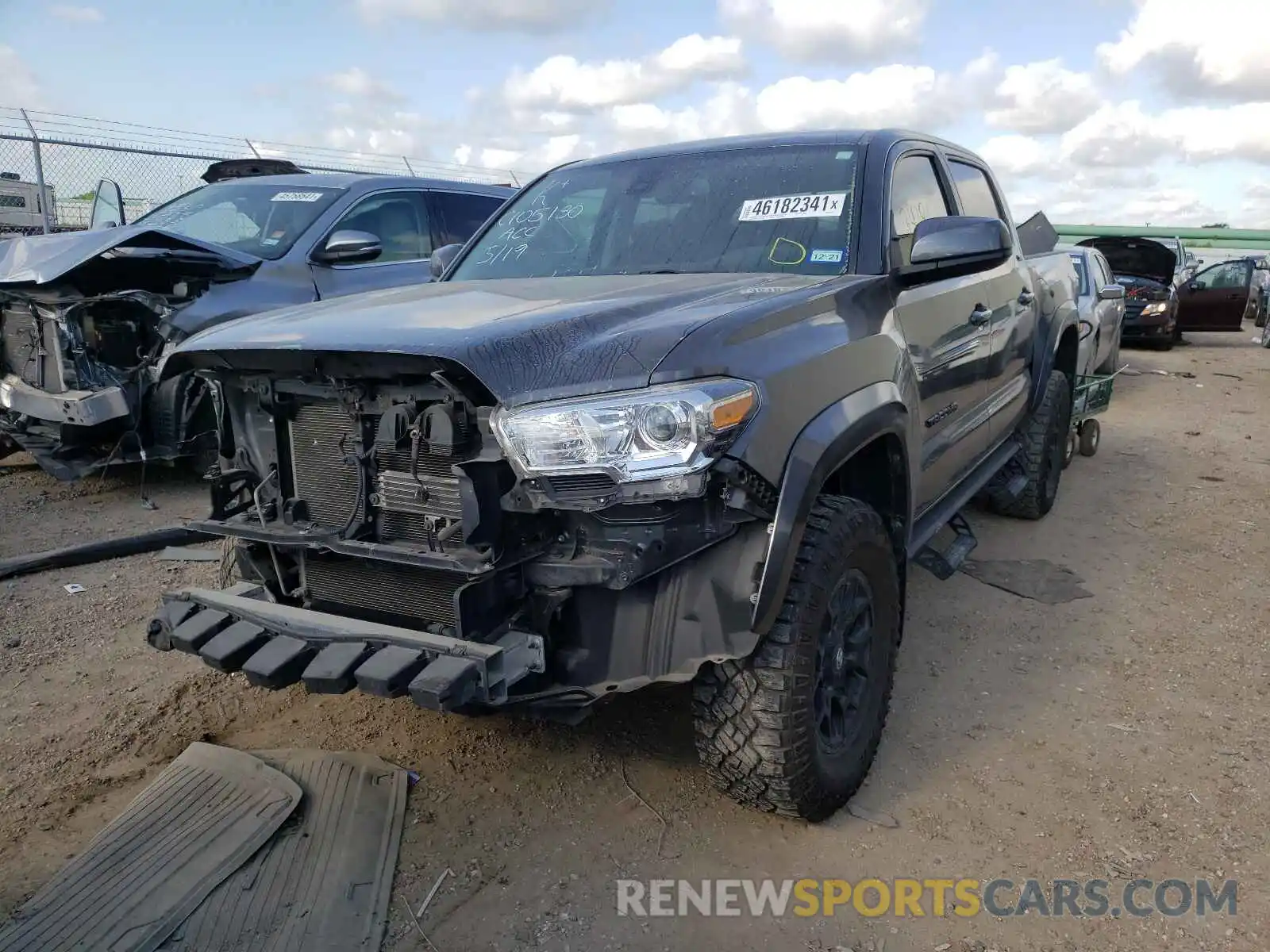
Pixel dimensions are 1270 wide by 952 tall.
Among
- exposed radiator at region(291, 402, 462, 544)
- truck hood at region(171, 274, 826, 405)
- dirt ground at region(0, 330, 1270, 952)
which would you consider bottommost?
dirt ground at region(0, 330, 1270, 952)

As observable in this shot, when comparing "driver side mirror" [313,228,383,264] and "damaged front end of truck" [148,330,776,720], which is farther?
"driver side mirror" [313,228,383,264]

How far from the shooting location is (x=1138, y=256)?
16.0m

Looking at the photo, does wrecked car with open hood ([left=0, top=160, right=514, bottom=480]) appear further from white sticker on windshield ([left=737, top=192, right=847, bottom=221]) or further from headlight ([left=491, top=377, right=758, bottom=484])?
headlight ([left=491, top=377, right=758, bottom=484])

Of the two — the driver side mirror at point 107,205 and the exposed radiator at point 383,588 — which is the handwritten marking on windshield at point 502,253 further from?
the driver side mirror at point 107,205

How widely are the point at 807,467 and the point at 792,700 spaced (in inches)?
22.7

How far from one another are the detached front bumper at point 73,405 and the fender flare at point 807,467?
14.0 ft

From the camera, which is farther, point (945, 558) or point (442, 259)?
point (442, 259)

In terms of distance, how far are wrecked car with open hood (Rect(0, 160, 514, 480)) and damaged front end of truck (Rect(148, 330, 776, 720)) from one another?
9.00 ft

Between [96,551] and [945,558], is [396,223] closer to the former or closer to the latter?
[96,551]

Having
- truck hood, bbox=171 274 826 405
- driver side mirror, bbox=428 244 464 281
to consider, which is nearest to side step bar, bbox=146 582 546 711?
truck hood, bbox=171 274 826 405

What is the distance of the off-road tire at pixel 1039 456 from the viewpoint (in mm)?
5441

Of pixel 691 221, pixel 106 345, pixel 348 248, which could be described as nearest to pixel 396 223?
pixel 348 248

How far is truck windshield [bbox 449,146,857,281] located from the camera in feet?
10.3

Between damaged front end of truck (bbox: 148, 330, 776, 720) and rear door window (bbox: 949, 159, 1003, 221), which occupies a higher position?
rear door window (bbox: 949, 159, 1003, 221)
